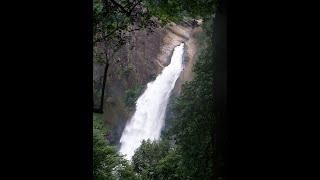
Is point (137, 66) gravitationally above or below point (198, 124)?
above

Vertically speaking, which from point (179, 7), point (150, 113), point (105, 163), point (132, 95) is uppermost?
point (132, 95)

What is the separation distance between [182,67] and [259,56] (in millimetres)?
18682

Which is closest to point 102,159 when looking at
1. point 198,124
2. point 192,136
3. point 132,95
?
point 192,136

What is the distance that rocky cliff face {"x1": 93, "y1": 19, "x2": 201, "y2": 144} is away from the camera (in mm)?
19969

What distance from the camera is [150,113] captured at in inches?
779

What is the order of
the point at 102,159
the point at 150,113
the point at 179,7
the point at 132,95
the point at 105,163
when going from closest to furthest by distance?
the point at 179,7 < the point at 102,159 < the point at 105,163 < the point at 150,113 < the point at 132,95

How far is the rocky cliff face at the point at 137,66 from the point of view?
65.5 ft

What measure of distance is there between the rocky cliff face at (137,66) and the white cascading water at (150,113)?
1.72 feet

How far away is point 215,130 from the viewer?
7.74m

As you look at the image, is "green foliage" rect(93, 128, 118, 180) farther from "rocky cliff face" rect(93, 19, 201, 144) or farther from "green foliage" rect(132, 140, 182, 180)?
"rocky cliff face" rect(93, 19, 201, 144)

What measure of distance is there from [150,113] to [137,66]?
4455 millimetres

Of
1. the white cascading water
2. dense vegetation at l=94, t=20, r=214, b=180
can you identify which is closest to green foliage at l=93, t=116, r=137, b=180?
dense vegetation at l=94, t=20, r=214, b=180

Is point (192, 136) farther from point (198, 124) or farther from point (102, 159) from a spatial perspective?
point (102, 159)
